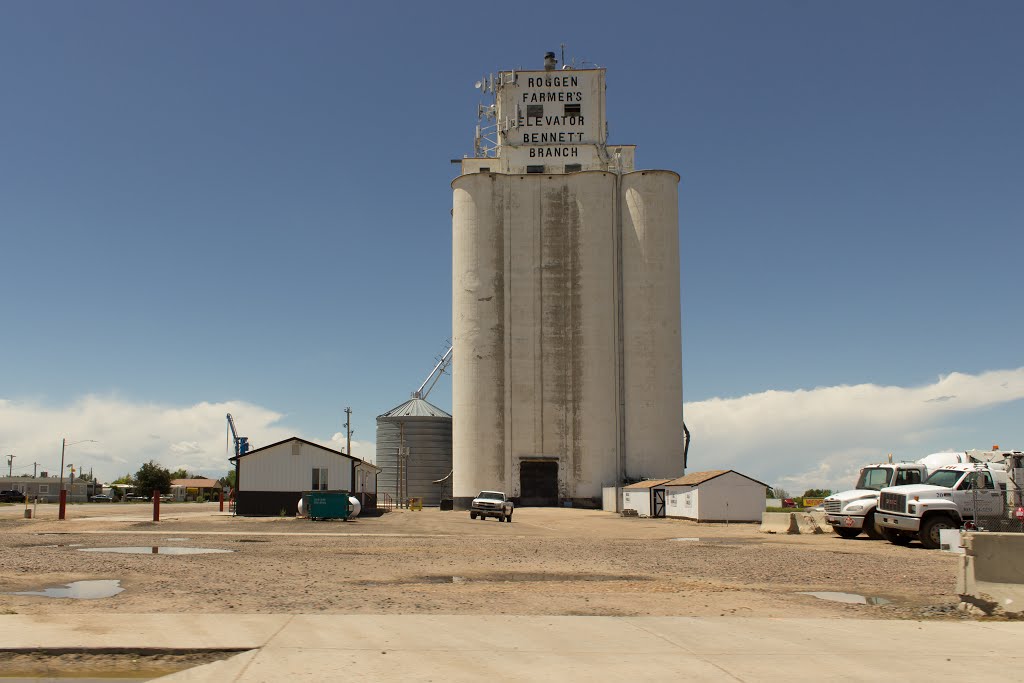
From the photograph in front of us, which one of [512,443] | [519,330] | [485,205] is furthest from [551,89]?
[512,443]

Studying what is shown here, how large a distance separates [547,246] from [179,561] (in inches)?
2083

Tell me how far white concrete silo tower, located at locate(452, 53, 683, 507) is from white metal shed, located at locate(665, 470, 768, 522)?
1857cm

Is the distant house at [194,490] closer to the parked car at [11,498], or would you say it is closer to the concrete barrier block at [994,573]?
the parked car at [11,498]

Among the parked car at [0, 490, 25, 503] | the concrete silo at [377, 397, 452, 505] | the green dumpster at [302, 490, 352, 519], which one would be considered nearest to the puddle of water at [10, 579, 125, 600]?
the green dumpster at [302, 490, 352, 519]

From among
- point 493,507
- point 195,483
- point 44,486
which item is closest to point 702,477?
point 493,507

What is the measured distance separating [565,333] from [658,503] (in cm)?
1852

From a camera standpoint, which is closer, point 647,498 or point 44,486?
point 647,498

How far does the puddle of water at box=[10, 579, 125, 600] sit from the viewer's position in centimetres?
1341

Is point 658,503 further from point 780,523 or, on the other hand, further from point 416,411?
point 416,411

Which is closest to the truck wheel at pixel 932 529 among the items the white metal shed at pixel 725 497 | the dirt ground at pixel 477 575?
the dirt ground at pixel 477 575

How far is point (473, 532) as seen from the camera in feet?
113

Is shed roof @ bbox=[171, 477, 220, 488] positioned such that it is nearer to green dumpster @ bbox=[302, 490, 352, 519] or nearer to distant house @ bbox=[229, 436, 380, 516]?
A: distant house @ bbox=[229, 436, 380, 516]

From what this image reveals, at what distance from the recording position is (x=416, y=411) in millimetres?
86062

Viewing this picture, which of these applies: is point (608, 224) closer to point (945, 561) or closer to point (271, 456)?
point (271, 456)
